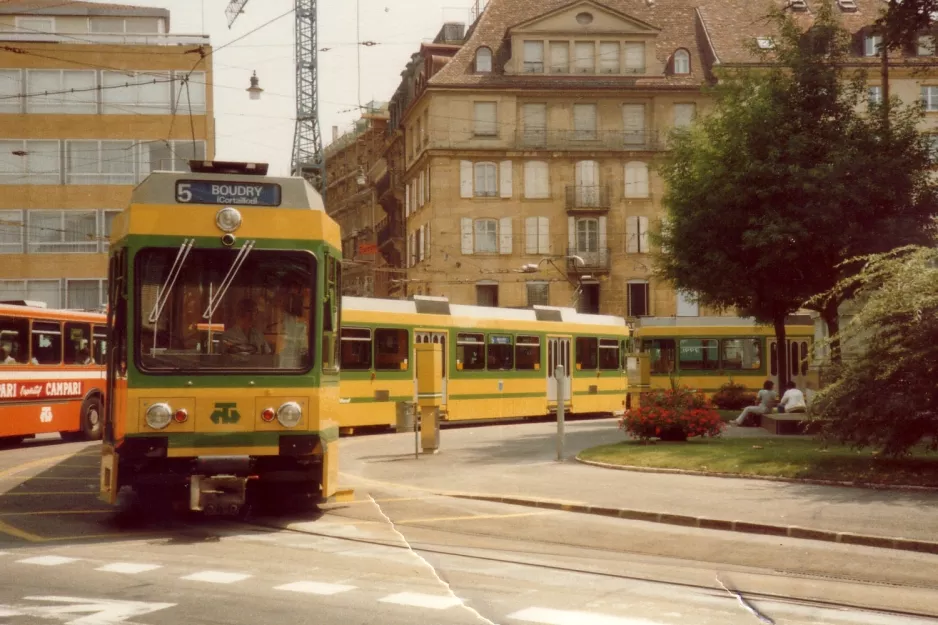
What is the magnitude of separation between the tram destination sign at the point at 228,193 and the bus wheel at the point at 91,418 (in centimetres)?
1678

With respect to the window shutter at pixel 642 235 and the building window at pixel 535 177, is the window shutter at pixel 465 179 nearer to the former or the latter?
the building window at pixel 535 177

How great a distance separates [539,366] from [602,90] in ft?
98.3

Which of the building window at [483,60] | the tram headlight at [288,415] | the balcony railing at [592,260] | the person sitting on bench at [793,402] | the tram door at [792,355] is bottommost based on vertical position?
the person sitting on bench at [793,402]

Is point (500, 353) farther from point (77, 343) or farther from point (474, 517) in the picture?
point (474, 517)

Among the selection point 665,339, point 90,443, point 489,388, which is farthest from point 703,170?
point 90,443

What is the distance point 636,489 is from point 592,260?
4787 cm

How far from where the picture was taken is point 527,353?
37.2 meters

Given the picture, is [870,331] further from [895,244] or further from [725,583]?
[895,244]

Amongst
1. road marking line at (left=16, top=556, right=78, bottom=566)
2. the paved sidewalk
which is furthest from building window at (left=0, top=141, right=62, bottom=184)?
road marking line at (left=16, top=556, right=78, bottom=566)

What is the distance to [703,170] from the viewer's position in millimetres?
34750

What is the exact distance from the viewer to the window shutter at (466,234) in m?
63.9

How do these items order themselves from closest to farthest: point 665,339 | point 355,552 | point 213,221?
point 355,552, point 213,221, point 665,339

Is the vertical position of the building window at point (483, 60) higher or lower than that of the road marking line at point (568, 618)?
higher

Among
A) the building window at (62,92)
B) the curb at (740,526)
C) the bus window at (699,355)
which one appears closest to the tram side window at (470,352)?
the bus window at (699,355)
